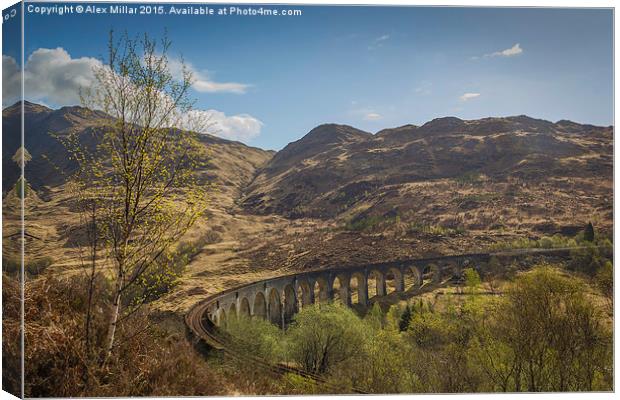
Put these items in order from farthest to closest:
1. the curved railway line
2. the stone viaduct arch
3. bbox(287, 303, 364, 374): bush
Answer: the stone viaduct arch, bbox(287, 303, 364, 374): bush, the curved railway line

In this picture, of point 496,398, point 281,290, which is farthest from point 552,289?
point 281,290

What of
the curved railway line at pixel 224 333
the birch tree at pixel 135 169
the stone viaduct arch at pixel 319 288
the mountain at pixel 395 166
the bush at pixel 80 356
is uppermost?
the mountain at pixel 395 166

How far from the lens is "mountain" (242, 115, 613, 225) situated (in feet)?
295

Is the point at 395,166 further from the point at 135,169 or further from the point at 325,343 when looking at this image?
the point at 135,169

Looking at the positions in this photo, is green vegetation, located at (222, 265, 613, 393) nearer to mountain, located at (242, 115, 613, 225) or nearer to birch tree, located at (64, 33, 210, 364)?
birch tree, located at (64, 33, 210, 364)

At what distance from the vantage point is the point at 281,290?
36156 millimetres

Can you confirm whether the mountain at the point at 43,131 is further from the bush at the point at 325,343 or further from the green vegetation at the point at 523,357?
the bush at the point at 325,343

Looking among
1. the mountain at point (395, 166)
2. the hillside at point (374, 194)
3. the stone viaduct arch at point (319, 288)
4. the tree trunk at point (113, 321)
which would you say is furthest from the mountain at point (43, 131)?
the mountain at point (395, 166)

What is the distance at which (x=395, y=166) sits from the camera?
114m

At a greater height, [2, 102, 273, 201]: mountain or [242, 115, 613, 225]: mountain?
[242, 115, 613, 225]: mountain

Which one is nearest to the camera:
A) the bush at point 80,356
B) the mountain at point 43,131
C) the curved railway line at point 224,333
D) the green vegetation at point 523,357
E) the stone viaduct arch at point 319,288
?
the bush at point 80,356

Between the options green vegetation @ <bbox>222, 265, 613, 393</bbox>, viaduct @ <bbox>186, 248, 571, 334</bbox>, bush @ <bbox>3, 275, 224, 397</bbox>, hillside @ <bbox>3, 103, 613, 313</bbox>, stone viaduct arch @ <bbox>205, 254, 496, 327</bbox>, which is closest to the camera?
bush @ <bbox>3, 275, 224, 397</bbox>

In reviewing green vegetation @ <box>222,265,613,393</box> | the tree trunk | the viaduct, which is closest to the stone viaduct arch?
the viaduct

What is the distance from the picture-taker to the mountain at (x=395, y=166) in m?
90.0
